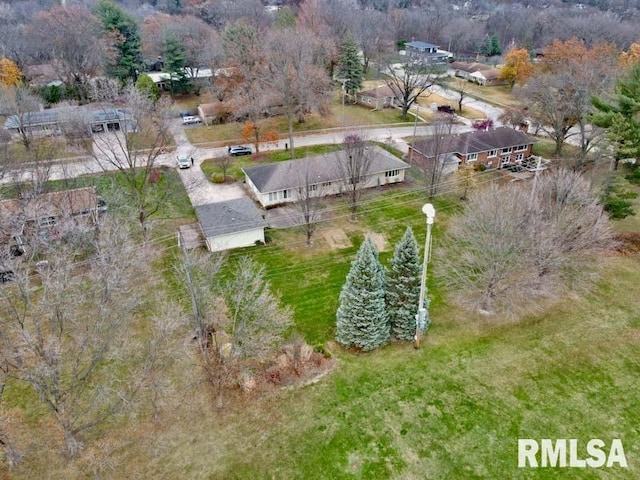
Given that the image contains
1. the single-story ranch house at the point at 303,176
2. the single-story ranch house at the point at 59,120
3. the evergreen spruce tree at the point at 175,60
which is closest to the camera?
the single-story ranch house at the point at 303,176

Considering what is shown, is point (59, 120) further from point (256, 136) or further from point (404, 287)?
point (404, 287)

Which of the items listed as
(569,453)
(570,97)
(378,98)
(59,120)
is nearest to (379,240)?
(569,453)

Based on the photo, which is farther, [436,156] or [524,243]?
[436,156]

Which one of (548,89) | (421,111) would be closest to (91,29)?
(421,111)

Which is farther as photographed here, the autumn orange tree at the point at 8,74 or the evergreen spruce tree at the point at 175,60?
the evergreen spruce tree at the point at 175,60

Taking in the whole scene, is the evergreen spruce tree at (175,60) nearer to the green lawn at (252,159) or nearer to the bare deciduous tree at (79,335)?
the green lawn at (252,159)

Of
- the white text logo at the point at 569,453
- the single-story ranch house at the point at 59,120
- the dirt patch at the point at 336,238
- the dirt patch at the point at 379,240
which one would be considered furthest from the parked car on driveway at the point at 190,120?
the white text logo at the point at 569,453
